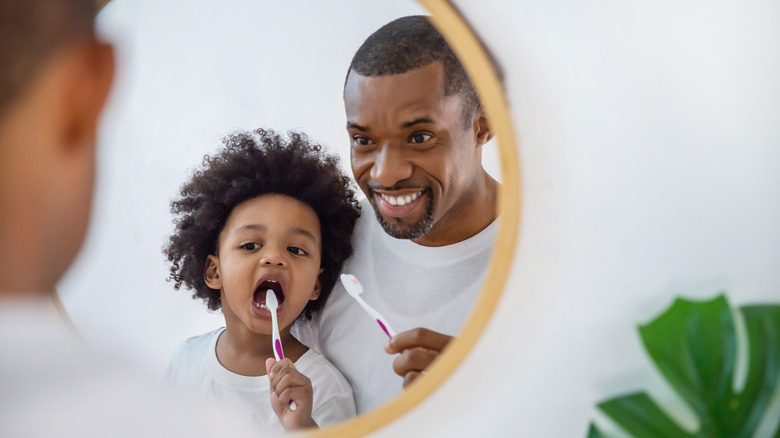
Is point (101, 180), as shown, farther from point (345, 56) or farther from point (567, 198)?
point (567, 198)

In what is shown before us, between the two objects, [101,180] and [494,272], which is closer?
[494,272]

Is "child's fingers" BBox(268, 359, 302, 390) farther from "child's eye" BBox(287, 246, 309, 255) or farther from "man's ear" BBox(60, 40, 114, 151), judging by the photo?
"man's ear" BBox(60, 40, 114, 151)

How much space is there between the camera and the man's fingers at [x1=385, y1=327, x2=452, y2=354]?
0.77 meters

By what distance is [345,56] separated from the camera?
31.2 inches

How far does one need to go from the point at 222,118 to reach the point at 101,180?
0.58ft

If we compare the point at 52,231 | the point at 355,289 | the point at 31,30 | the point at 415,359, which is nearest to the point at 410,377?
the point at 415,359

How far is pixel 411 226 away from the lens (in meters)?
0.80

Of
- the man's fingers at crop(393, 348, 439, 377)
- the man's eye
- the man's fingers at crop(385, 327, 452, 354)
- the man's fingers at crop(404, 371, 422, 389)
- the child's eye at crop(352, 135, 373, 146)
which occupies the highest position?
the child's eye at crop(352, 135, 373, 146)

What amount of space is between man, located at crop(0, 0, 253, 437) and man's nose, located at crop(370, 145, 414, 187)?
342 mm

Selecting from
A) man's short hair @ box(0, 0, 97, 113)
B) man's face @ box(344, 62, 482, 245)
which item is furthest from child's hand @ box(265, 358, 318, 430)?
man's short hair @ box(0, 0, 97, 113)

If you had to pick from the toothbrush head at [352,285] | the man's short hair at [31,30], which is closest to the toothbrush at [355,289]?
the toothbrush head at [352,285]

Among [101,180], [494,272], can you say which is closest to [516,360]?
[494,272]

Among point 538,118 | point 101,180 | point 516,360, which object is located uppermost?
point 101,180

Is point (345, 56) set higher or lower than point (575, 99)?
higher
